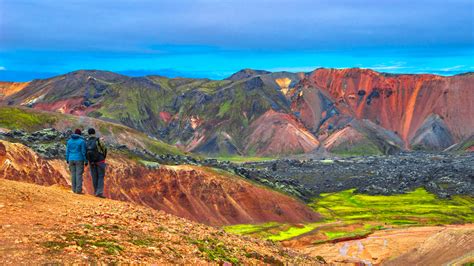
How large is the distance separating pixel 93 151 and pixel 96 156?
12.1 inches

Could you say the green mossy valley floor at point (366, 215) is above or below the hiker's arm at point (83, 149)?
below

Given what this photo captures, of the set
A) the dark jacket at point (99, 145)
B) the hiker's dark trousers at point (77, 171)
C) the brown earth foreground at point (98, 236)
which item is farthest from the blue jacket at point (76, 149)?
the brown earth foreground at point (98, 236)

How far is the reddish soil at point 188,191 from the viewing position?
81250 mm

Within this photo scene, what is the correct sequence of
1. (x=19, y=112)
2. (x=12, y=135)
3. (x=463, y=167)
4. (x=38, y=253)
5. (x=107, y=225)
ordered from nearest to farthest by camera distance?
(x=38, y=253)
(x=107, y=225)
(x=12, y=135)
(x=19, y=112)
(x=463, y=167)

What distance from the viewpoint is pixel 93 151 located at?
28578 millimetres

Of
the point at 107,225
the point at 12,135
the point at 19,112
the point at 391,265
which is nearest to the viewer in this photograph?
the point at 107,225

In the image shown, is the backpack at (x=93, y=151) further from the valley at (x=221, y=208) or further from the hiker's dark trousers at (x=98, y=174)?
the valley at (x=221, y=208)

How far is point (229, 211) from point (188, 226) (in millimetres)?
73870

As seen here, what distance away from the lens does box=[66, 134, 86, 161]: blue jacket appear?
93.1ft

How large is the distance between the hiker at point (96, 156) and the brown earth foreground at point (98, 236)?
4.11 ft

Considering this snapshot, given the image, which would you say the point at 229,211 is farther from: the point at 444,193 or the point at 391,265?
the point at 444,193

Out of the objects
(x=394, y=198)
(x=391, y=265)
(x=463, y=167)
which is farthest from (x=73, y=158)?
(x=463, y=167)

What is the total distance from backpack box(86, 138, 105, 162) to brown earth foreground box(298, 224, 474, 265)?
33.2 metres

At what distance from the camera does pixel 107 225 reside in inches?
878
